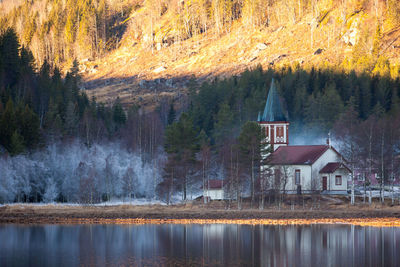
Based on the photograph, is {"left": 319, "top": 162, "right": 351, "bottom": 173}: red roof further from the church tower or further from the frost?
the frost

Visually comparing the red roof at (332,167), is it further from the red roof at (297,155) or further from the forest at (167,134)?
the forest at (167,134)

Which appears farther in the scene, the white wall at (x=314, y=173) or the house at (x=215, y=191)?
the house at (x=215, y=191)

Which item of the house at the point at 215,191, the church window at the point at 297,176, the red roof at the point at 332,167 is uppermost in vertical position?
the red roof at the point at 332,167

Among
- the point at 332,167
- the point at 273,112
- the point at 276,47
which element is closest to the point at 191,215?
the point at 332,167

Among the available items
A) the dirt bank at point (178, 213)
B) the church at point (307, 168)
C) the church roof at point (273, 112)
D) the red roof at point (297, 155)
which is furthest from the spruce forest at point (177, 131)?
the church roof at point (273, 112)

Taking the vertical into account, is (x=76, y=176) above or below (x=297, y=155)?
below

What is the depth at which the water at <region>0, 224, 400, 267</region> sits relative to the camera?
37062 millimetres

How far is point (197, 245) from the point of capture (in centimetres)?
4347

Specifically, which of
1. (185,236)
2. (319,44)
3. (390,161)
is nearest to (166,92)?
(319,44)

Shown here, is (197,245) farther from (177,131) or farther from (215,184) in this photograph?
(177,131)

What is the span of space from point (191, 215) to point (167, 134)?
64.5 ft

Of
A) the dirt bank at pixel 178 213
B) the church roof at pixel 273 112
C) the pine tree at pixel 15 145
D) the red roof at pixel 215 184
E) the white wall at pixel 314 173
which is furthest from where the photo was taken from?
the church roof at pixel 273 112

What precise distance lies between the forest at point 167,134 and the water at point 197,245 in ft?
66.0

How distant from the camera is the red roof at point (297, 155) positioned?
7650 centimetres
